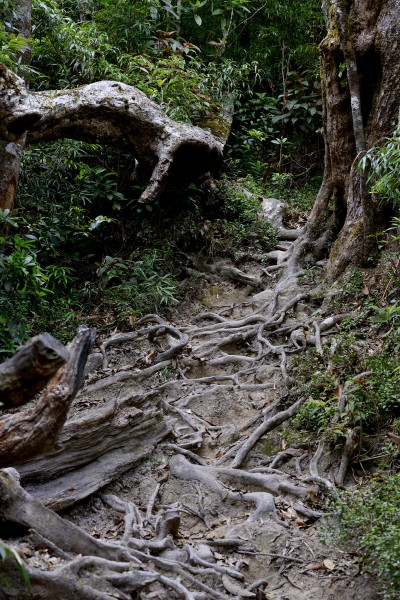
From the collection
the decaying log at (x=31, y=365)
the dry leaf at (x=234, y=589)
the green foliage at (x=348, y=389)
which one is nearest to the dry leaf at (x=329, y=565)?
the dry leaf at (x=234, y=589)

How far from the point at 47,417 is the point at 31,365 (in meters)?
0.90

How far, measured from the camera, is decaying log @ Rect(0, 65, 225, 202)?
6.71 meters

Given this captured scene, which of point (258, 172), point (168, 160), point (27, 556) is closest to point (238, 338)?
point (168, 160)

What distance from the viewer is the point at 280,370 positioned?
5.88m

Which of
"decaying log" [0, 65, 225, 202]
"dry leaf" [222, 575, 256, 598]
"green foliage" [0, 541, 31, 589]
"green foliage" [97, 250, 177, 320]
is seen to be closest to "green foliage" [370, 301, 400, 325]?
"dry leaf" [222, 575, 256, 598]

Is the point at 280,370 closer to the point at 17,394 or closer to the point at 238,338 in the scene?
the point at 238,338

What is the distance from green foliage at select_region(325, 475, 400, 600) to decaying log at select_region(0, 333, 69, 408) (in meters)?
1.90

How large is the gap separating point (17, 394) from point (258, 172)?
885 centimetres

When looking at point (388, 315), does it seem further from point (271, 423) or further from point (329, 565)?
point (329, 565)

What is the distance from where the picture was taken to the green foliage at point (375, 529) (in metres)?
2.99

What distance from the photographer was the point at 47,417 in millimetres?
3234

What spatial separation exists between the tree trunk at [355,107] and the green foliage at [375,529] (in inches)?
131

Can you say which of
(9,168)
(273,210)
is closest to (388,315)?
(9,168)

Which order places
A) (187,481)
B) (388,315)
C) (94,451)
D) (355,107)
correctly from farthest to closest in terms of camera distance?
(355,107), (388,315), (187,481), (94,451)
